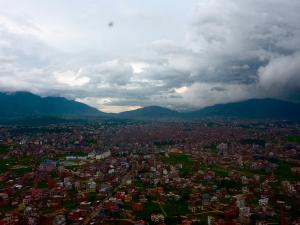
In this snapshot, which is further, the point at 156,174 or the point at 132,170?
the point at 132,170

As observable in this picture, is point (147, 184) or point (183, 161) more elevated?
point (183, 161)

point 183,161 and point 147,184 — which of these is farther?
point 183,161

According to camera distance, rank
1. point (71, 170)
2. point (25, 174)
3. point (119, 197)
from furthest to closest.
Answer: point (71, 170) < point (25, 174) < point (119, 197)

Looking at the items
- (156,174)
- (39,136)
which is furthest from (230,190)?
(39,136)

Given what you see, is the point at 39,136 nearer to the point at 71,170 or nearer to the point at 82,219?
the point at 71,170

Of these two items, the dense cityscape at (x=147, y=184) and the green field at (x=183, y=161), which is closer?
the dense cityscape at (x=147, y=184)

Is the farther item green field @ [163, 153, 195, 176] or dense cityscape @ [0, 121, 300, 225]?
green field @ [163, 153, 195, 176]

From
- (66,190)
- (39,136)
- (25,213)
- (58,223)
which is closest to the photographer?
(58,223)
